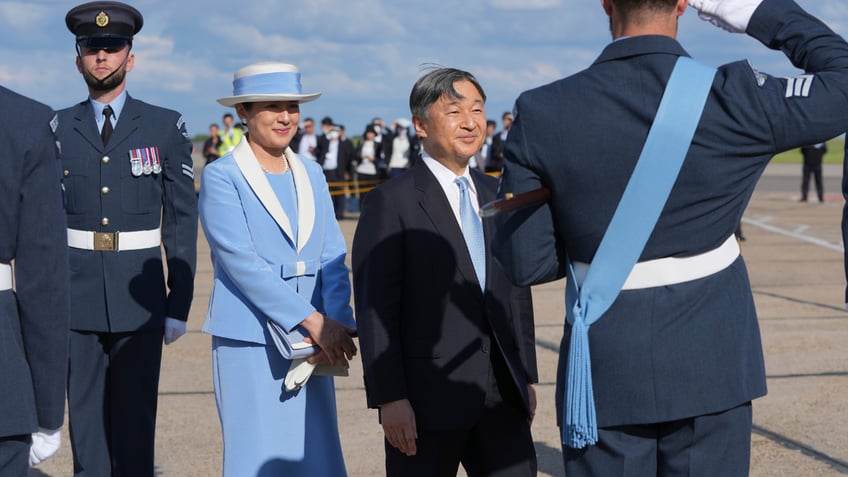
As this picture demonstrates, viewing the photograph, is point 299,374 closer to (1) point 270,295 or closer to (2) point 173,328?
(1) point 270,295

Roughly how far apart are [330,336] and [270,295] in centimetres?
26

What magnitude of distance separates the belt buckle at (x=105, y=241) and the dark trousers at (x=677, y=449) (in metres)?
2.85

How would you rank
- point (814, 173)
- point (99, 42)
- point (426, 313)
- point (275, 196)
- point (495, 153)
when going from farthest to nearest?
point (814, 173) < point (495, 153) < point (99, 42) < point (275, 196) < point (426, 313)

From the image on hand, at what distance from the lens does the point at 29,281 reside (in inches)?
124

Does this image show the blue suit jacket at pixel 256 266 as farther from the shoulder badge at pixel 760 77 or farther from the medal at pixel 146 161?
the shoulder badge at pixel 760 77

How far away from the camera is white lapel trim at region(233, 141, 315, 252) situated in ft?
14.4

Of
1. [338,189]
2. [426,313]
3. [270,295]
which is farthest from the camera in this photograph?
[338,189]

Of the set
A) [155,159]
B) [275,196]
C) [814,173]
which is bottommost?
[814,173]

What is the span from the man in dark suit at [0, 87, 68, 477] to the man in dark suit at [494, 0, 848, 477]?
1194mm

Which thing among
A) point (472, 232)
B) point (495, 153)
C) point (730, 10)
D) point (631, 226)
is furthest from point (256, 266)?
point (495, 153)

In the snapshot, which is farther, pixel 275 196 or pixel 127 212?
pixel 127 212

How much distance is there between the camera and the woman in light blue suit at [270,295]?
4301mm

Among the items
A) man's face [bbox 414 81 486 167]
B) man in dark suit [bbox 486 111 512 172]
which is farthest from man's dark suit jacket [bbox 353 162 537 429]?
man in dark suit [bbox 486 111 512 172]

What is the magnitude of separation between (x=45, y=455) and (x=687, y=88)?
6.35ft
